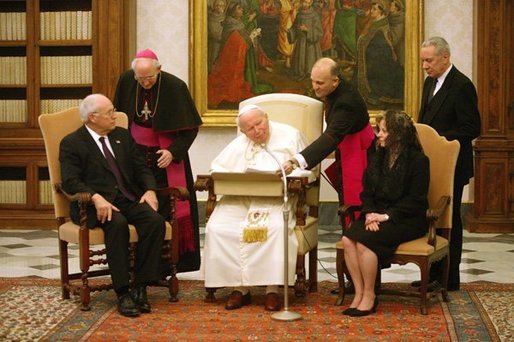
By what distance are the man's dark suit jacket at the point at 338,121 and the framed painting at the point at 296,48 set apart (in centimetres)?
362

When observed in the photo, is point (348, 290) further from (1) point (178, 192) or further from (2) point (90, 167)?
(2) point (90, 167)

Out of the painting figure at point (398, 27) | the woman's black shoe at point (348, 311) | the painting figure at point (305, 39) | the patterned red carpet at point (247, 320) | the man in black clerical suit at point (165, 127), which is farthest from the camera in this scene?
the painting figure at point (305, 39)

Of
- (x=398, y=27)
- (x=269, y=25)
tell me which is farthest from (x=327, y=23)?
(x=398, y=27)

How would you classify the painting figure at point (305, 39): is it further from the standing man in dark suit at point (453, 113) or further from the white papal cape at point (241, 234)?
the white papal cape at point (241, 234)

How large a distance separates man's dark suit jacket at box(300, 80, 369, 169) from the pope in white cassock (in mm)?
172

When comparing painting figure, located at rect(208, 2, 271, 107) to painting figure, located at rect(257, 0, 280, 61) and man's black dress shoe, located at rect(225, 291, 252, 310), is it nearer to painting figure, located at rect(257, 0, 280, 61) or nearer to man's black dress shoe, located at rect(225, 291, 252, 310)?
painting figure, located at rect(257, 0, 280, 61)

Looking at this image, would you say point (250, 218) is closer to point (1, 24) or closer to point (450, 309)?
point (450, 309)

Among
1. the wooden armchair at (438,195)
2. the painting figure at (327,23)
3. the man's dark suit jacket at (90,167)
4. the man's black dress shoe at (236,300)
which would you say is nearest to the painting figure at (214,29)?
the painting figure at (327,23)

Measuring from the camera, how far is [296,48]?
1012cm

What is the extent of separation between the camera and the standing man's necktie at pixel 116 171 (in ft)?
20.4

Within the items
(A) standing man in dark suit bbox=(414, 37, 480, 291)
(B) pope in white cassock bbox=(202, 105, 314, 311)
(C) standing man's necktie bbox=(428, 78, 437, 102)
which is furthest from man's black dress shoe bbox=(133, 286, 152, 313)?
(C) standing man's necktie bbox=(428, 78, 437, 102)

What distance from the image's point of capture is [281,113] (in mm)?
6719

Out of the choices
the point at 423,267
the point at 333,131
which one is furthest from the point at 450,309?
the point at 333,131

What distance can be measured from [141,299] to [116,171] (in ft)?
2.89
